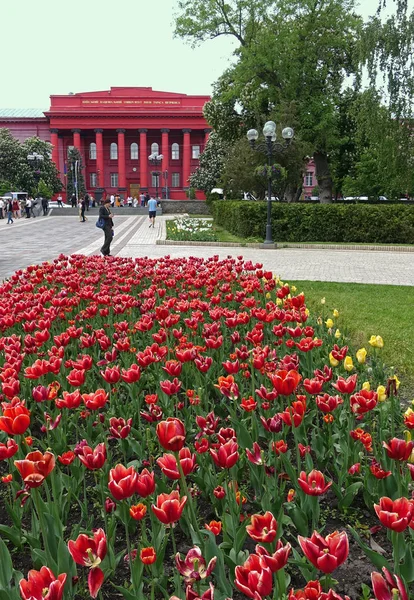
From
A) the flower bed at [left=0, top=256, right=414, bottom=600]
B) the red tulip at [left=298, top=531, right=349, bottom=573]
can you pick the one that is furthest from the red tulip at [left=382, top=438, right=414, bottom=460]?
the red tulip at [left=298, top=531, right=349, bottom=573]

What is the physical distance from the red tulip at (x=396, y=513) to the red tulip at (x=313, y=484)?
0.31m

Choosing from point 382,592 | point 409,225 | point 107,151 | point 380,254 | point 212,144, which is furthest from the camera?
point 107,151

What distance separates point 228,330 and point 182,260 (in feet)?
10.8

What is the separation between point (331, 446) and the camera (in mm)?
3035

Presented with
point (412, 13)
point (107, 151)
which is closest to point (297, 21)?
point (412, 13)

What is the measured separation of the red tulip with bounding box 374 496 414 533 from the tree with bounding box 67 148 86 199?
2800 inches

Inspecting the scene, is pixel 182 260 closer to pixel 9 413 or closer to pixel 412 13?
pixel 9 413

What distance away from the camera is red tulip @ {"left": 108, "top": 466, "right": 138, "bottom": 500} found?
5.70 ft

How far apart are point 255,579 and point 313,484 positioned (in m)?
0.63

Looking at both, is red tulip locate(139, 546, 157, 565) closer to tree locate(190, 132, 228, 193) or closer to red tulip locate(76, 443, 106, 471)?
red tulip locate(76, 443, 106, 471)

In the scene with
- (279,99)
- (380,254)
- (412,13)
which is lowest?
(380,254)

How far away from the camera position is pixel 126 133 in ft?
261

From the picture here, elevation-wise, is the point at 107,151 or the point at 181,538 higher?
the point at 107,151

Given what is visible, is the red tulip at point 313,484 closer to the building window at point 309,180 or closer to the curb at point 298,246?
the curb at point 298,246
